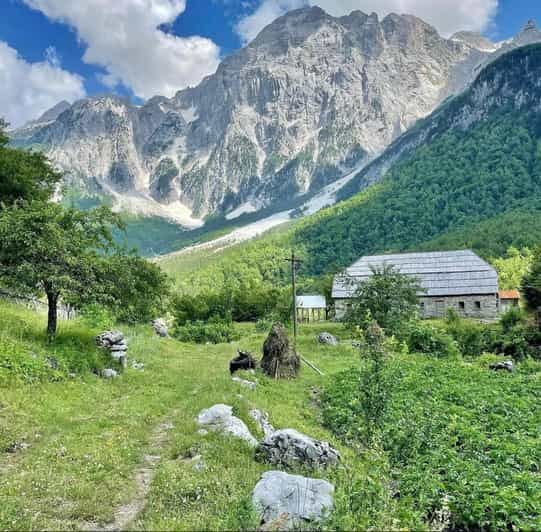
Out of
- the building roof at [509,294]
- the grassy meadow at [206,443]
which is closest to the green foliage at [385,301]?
the grassy meadow at [206,443]

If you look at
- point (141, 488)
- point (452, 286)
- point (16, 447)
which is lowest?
point (141, 488)

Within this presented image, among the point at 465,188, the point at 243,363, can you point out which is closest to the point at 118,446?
the point at 243,363

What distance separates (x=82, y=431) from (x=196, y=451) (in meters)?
3.61

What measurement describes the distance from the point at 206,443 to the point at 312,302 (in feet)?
207

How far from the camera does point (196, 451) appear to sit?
10547mm

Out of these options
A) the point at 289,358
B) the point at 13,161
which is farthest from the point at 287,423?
the point at 13,161

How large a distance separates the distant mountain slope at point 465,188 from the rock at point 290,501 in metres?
112

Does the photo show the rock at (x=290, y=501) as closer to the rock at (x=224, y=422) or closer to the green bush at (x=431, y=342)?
the rock at (x=224, y=422)

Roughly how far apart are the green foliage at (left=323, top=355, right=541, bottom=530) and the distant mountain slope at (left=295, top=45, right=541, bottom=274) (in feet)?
331

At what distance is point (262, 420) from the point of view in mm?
13680

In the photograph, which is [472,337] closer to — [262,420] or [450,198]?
[262,420]

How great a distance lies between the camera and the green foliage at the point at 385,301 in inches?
1623

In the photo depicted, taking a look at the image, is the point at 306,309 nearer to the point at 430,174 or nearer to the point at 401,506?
the point at 401,506

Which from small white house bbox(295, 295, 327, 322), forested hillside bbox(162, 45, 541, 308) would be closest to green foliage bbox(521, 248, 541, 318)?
small white house bbox(295, 295, 327, 322)
